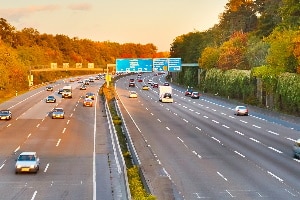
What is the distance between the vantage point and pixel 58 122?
68.8m

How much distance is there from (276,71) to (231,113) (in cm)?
986

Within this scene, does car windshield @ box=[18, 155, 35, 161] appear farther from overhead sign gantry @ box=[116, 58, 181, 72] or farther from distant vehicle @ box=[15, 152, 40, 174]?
overhead sign gantry @ box=[116, 58, 181, 72]

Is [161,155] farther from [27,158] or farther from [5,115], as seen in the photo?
[5,115]

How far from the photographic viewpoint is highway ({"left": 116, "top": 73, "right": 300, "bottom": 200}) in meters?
30.8

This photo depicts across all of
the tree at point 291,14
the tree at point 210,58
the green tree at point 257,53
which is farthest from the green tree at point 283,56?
the tree at point 210,58

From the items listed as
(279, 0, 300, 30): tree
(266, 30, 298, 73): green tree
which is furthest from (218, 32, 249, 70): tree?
(266, 30, 298, 73): green tree

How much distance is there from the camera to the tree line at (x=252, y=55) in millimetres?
81062

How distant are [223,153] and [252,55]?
2676 inches

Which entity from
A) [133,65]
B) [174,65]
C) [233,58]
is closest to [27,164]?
[133,65]

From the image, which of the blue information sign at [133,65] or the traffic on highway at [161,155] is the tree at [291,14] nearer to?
the blue information sign at [133,65]

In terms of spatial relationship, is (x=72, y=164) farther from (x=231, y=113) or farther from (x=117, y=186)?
(x=231, y=113)

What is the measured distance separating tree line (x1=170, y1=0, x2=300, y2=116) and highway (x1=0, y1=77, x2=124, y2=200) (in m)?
24.1

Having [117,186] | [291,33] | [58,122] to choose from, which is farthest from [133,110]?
[117,186]

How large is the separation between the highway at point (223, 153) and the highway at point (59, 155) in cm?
364
